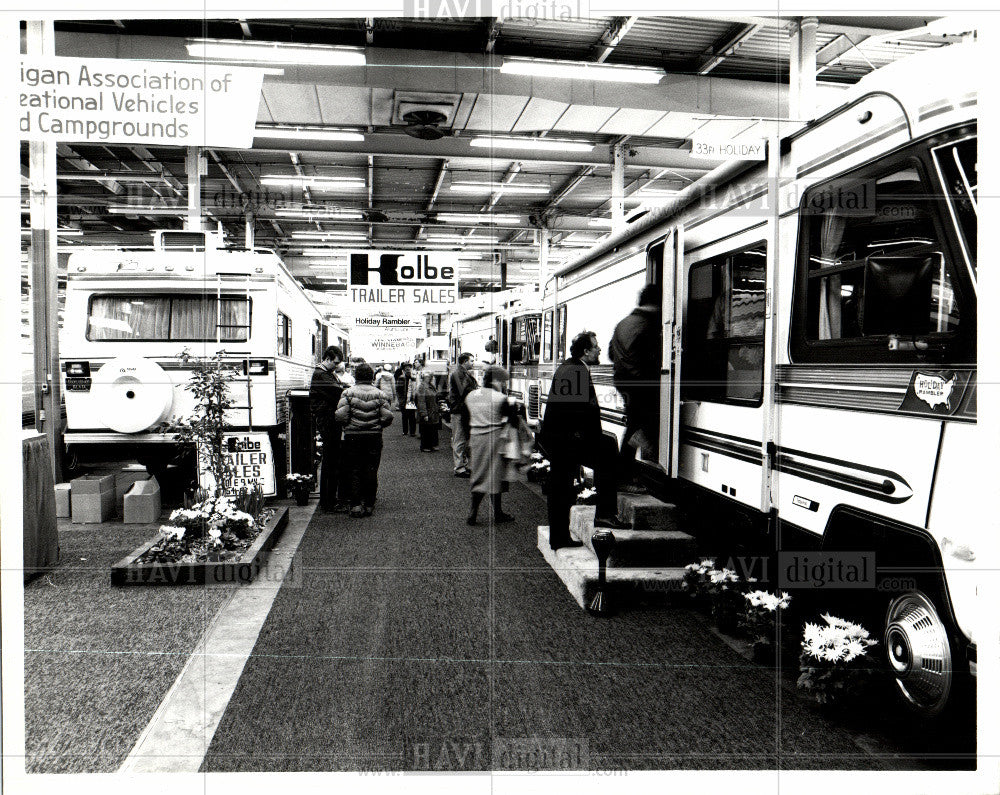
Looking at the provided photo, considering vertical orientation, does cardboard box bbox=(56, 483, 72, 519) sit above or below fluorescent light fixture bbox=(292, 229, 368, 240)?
below

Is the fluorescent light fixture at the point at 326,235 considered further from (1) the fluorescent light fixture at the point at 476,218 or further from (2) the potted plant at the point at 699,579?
(2) the potted plant at the point at 699,579

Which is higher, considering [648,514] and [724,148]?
[724,148]

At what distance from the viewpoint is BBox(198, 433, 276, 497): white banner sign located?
7.03 m

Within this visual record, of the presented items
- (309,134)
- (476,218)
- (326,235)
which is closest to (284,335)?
(309,134)

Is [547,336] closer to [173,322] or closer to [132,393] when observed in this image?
[173,322]

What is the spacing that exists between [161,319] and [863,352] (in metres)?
7.43

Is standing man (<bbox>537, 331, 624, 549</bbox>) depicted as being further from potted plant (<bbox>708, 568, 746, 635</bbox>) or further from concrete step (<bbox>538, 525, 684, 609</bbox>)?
potted plant (<bbox>708, 568, 746, 635</bbox>)

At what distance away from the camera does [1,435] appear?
2543 mm

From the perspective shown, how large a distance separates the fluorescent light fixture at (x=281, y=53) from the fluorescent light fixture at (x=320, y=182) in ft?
14.9

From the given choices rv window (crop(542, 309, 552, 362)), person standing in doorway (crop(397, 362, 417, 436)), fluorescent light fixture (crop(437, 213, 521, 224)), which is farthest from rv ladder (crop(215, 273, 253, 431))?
person standing in doorway (crop(397, 362, 417, 436))

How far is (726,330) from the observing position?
17.1ft

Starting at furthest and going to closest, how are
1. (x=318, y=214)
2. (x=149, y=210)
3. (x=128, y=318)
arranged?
(x=318, y=214), (x=149, y=210), (x=128, y=318)

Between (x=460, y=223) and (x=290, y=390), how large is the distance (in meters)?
8.07

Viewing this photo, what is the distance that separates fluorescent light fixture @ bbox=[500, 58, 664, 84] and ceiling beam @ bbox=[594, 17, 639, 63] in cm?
18
